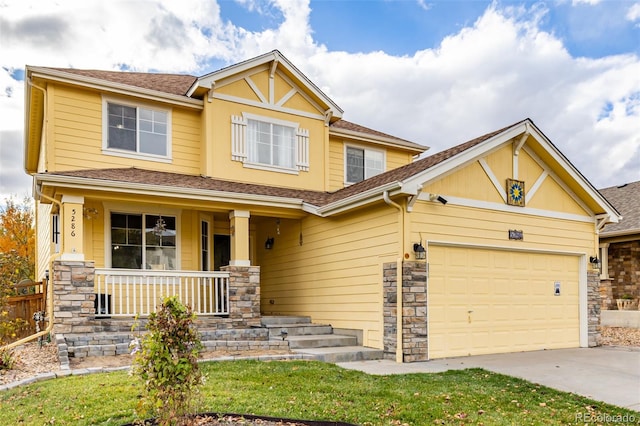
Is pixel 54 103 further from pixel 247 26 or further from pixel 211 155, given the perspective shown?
pixel 247 26

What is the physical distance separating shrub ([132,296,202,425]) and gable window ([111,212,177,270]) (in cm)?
731

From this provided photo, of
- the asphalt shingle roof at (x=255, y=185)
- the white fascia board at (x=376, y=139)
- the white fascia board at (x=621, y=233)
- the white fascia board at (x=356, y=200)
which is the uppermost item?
the white fascia board at (x=376, y=139)

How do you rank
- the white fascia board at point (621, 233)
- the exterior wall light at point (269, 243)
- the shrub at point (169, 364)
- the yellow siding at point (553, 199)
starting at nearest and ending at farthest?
the shrub at point (169, 364), the yellow siding at point (553, 199), the exterior wall light at point (269, 243), the white fascia board at point (621, 233)

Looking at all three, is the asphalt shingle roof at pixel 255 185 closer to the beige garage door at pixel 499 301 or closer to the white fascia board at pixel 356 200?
the white fascia board at pixel 356 200

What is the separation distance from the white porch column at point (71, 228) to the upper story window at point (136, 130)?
234 centimetres

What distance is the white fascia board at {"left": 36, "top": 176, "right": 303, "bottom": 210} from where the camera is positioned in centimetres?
883

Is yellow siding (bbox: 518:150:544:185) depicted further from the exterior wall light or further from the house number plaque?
the exterior wall light

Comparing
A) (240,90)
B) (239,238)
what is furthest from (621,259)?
(240,90)

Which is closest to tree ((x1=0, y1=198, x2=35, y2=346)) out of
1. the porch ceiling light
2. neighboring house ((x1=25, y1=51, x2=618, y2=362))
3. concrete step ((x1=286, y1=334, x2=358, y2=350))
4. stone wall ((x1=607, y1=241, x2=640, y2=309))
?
neighboring house ((x1=25, y1=51, x2=618, y2=362))

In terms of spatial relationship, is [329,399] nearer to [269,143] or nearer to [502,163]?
[502,163]

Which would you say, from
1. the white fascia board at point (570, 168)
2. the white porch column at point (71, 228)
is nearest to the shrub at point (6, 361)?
the white porch column at point (71, 228)

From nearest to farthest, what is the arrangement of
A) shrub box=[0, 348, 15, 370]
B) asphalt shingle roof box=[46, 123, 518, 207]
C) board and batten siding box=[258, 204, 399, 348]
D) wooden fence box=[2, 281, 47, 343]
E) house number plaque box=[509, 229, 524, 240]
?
shrub box=[0, 348, 15, 370] → board and batten siding box=[258, 204, 399, 348] → asphalt shingle roof box=[46, 123, 518, 207] → house number plaque box=[509, 229, 524, 240] → wooden fence box=[2, 281, 47, 343]

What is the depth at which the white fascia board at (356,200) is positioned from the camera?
28.6 ft

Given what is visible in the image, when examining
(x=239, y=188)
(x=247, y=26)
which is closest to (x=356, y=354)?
(x=239, y=188)
